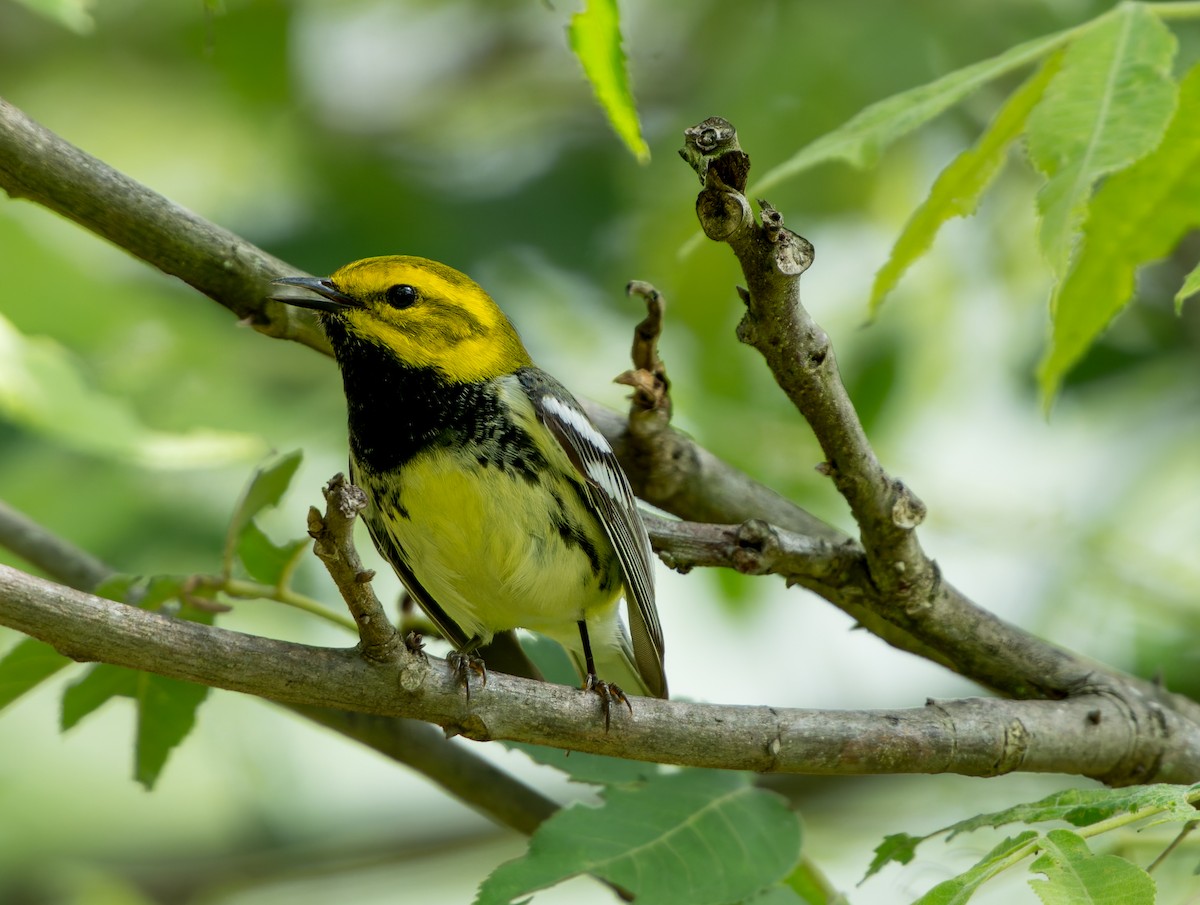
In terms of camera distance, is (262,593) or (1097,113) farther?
(262,593)

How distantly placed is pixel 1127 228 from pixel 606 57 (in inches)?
34.4

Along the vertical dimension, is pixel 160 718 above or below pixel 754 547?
below

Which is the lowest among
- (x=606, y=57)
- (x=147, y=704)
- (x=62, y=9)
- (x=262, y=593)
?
(x=147, y=704)

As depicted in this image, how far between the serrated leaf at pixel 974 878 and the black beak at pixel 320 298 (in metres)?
1.65

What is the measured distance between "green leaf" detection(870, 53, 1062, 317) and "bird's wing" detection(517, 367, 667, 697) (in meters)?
0.79

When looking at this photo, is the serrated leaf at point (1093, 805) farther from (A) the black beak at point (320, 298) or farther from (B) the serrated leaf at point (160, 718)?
(A) the black beak at point (320, 298)

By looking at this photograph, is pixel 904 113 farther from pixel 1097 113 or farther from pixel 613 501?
pixel 613 501

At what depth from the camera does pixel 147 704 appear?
8.55ft

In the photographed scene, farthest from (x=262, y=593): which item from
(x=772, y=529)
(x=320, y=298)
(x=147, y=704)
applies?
(x=772, y=529)

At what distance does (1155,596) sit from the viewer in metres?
4.19

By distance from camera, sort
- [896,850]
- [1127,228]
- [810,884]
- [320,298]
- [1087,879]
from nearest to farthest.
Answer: [1087,879]
[1127,228]
[896,850]
[810,884]
[320,298]

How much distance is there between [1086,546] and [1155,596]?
26 cm

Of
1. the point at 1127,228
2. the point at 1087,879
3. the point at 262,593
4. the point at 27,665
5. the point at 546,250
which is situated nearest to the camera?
the point at 1087,879

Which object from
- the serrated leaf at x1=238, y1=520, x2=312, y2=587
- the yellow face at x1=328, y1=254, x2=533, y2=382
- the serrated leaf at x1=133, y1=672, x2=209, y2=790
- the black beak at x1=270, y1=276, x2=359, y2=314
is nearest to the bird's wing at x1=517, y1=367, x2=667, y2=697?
the yellow face at x1=328, y1=254, x2=533, y2=382
